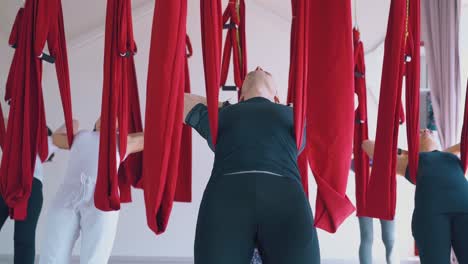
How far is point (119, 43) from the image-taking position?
2.56 m

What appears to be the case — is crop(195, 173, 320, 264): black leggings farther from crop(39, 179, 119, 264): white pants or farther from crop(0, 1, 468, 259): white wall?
crop(0, 1, 468, 259): white wall

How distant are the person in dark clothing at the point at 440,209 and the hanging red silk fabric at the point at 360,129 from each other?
26.6 inches

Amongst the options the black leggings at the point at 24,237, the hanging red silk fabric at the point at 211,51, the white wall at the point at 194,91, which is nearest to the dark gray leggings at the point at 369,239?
the white wall at the point at 194,91

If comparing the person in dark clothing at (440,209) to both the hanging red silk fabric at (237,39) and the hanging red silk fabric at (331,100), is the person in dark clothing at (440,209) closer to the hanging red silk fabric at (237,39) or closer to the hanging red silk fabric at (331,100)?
the hanging red silk fabric at (237,39)

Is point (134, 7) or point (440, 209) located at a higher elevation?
point (134, 7)

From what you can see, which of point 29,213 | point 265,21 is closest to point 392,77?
point 29,213

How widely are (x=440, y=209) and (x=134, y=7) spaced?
4145 mm

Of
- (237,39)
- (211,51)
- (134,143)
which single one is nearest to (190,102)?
(211,51)

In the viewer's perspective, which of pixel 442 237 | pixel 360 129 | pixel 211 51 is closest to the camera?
pixel 211 51

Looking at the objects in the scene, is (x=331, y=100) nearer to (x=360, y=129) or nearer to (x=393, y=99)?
(x=393, y=99)

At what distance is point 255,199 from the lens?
69.7 inches

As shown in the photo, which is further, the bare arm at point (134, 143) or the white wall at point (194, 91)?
the white wall at point (194, 91)

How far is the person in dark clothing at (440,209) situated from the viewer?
113 inches

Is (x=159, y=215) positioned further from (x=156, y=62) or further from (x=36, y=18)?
(x=36, y=18)
